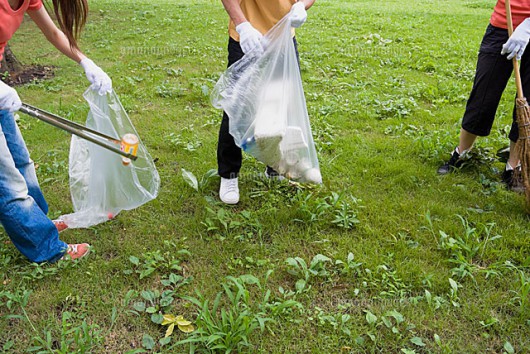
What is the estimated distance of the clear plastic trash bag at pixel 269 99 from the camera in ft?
6.98

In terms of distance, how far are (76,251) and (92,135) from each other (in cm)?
54

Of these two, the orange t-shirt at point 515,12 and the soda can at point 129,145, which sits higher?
the orange t-shirt at point 515,12

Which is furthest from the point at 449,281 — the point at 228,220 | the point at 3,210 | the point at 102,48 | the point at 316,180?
the point at 102,48

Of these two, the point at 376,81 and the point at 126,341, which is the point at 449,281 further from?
the point at 376,81

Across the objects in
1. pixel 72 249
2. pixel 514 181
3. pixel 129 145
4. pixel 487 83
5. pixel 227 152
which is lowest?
pixel 514 181

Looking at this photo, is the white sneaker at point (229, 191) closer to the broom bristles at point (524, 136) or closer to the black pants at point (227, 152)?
the black pants at point (227, 152)

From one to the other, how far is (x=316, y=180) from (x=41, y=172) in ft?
5.85

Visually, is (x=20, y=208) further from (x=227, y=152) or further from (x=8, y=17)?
(x=227, y=152)

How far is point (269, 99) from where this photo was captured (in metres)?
2.16

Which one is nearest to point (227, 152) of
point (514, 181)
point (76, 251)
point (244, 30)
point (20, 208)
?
point (244, 30)

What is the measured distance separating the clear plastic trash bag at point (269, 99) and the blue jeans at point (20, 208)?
0.92 meters

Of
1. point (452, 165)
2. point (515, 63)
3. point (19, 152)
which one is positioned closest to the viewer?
point (19, 152)

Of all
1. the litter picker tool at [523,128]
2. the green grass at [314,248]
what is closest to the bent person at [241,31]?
the green grass at [314,248]

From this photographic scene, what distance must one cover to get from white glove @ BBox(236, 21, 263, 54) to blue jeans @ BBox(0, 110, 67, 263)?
1.07 meters
